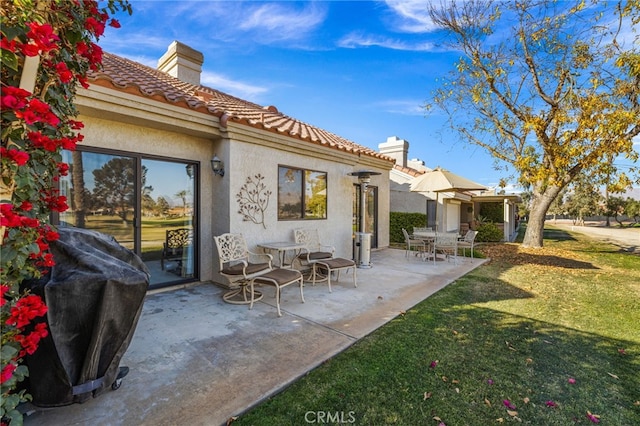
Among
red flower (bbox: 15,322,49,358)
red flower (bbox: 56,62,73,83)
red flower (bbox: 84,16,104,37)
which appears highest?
red flower (bbox: 84,16,104,37)

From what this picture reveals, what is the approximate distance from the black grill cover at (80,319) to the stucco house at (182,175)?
11.2 feet

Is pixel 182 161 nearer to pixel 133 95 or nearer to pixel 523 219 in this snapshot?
pixel 133 95

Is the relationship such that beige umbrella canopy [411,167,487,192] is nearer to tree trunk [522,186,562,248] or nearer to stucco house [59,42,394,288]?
stucco house [59,42,394,288]

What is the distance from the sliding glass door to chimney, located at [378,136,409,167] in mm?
15476

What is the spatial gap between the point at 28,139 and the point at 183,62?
10226mm

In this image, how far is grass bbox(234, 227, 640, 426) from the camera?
279 centimetres

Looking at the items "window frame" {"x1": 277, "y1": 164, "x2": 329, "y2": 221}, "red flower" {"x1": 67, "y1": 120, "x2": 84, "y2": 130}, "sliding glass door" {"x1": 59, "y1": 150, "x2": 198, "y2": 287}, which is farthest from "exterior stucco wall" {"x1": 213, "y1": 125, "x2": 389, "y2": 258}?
"red flower" {"x1": 67, "y1": 120, "x2": 84, "y2": 130}

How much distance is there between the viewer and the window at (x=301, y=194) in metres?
7.96

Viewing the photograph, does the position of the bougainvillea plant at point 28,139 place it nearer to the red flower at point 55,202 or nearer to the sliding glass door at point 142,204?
the red flower at point 55,202

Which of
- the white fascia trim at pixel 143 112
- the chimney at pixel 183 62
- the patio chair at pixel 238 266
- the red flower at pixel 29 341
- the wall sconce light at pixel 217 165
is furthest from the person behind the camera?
the chimney at pixel 183 62

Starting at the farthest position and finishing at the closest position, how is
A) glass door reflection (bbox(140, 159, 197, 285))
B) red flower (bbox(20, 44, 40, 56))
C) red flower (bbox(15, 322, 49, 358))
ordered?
glass door reflection (bbox(140, 159, 197, 285)) < red flower (bbox(15, 322, 49, 358)) < red flower (bbox(20, 44, 40, 56))

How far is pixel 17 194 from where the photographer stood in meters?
1.73

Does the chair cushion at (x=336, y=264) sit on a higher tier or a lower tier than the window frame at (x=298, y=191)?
lower

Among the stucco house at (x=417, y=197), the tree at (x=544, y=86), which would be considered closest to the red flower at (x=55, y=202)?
the tree at (x=544, y=86)
